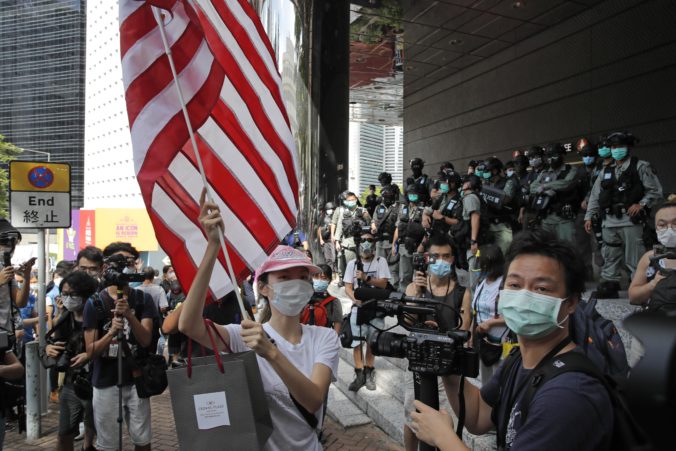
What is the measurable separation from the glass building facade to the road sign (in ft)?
300

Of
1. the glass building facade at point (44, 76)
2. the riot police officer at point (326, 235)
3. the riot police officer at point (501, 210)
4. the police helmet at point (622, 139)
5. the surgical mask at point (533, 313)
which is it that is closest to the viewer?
the surgical mask at point (533, 313)

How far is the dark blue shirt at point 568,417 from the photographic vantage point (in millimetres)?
1334

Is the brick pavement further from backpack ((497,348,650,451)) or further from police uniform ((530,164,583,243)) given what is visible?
police uniform ((530,164,583,243))

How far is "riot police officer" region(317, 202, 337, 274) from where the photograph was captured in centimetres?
1399

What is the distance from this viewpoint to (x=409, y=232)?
28.8 ft

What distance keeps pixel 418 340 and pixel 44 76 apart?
10653 cm

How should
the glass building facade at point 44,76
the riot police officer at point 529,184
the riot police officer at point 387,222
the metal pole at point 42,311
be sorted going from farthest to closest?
the glass building facade at point 44,76 < the riot police officer at point 387,222 < the riot police officer at point 529,184 < the metal pole at point 42,311

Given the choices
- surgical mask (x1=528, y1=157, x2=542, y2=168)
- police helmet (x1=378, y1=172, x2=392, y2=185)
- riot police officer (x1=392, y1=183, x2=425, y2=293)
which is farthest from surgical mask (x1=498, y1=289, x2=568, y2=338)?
police helmet (x1=378, y1=172, x2=392, y2=185)

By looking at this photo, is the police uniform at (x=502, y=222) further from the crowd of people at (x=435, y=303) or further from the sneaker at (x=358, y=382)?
the sneaker at (x=358, y=382)

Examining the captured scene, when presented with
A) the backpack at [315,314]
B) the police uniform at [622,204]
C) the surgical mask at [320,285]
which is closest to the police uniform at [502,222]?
the police uniform at [622,204]

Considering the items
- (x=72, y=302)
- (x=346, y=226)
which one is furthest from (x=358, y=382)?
(x=346, y=226)

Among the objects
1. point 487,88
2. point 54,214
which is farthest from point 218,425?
point 487,88

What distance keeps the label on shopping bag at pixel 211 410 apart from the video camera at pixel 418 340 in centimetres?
65

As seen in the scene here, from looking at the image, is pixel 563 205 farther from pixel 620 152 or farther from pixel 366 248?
pixel 366 248
